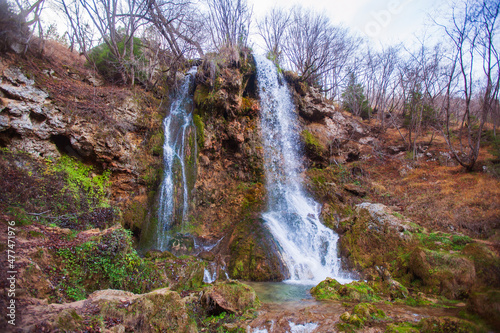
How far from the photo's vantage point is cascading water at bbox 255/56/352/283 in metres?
8.94

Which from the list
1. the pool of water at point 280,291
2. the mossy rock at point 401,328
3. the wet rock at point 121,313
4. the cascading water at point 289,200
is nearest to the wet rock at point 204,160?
the cascading water at point 289,200

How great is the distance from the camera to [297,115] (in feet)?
55.1

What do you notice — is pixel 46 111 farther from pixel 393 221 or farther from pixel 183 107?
pixel 393 221

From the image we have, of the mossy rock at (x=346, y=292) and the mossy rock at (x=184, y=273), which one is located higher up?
the mossy rock at (x=184, y=273)

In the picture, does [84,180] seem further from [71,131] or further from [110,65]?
[110,65]

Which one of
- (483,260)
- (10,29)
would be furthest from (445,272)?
(10,29)

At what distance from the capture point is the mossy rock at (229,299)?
486 centimetres

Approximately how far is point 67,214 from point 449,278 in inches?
435

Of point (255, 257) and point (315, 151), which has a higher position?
point (315, 151)

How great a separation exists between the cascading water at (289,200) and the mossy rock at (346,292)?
160cm

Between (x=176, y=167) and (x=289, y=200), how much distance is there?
6236 mm

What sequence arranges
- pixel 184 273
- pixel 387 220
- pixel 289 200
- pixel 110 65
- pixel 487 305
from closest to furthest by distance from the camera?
pixel 487 305 → pixel 184 273 → pixel 387 220 → pixel 289 200 → pixel 110 65

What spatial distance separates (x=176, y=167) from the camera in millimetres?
11477

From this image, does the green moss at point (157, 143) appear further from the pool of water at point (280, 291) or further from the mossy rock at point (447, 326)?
the mossy rock at point (447, 326)
